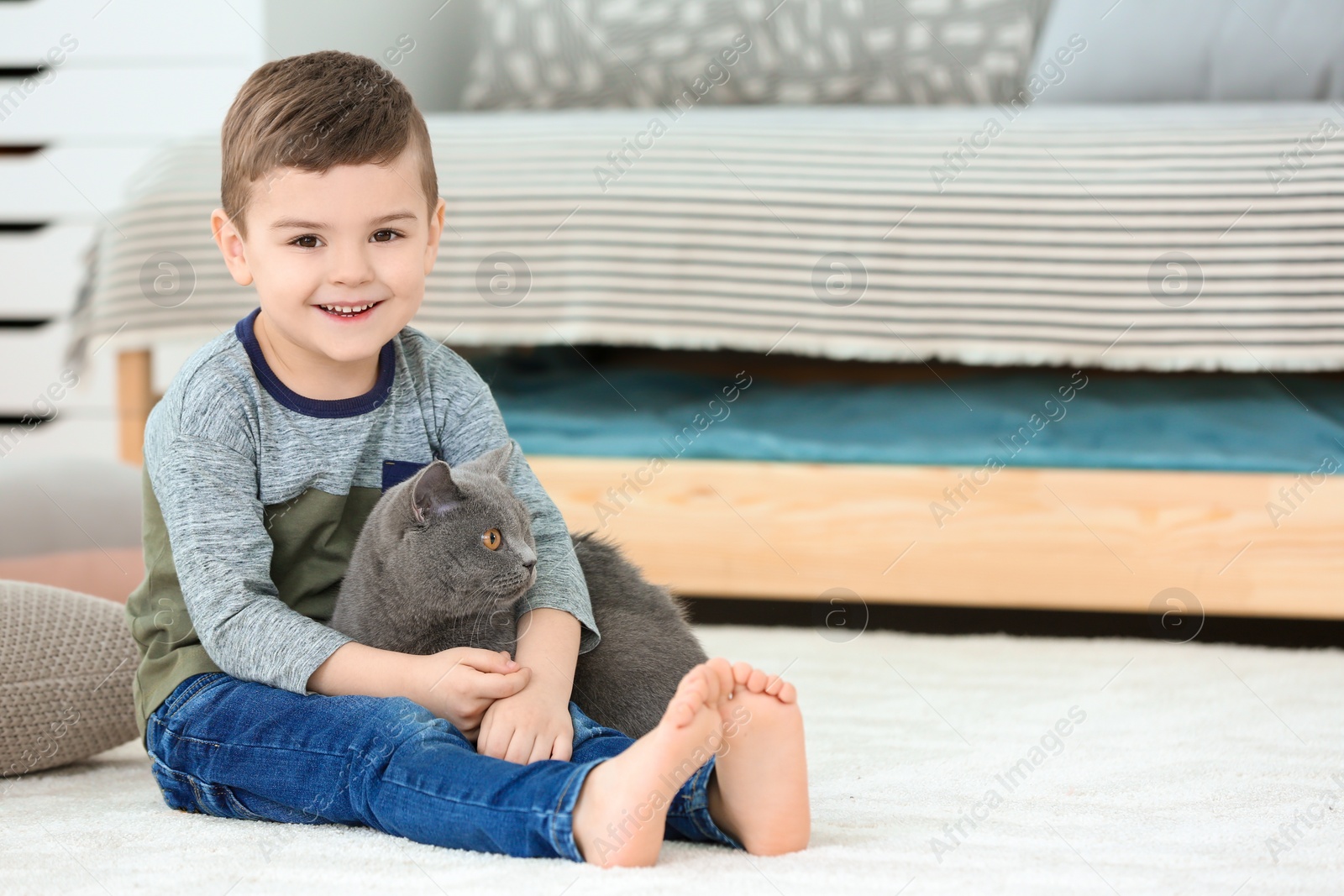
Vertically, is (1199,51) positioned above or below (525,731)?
above

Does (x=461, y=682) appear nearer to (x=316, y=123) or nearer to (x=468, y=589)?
(x=468, y=589)

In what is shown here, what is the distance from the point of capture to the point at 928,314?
161 cm

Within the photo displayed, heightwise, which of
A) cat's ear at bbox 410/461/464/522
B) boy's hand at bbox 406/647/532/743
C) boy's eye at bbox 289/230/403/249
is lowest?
boy's hand at bbox 406/647/532/743

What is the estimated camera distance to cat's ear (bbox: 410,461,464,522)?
32.4 inches

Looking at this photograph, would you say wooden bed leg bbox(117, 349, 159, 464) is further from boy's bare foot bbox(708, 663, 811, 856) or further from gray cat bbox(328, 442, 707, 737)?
boy's bare foot bbox(708, 663, 811, 856)

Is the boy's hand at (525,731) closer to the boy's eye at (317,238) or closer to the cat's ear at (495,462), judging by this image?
the cat's ear at (495,462)

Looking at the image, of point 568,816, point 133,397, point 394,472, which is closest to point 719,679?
point 568,816

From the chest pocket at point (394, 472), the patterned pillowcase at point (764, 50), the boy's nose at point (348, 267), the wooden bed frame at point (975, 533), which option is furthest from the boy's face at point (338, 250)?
the patterned pillowcase at point (764, 50)

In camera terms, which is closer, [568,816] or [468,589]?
[568,816]

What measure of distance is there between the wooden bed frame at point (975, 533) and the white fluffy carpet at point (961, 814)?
151 millimetres

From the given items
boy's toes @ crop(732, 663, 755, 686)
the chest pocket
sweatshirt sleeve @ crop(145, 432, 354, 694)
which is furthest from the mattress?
boy's toes @ crop(732, 663, 755, 686)

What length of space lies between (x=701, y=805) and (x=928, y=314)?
3.26 feet

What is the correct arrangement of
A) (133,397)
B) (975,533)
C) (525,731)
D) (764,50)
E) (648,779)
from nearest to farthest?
(648,779), (525,731), (975,533), (133,397), (764,50)

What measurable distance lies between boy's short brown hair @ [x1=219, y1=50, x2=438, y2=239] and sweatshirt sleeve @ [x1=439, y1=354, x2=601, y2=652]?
0.59 ft
